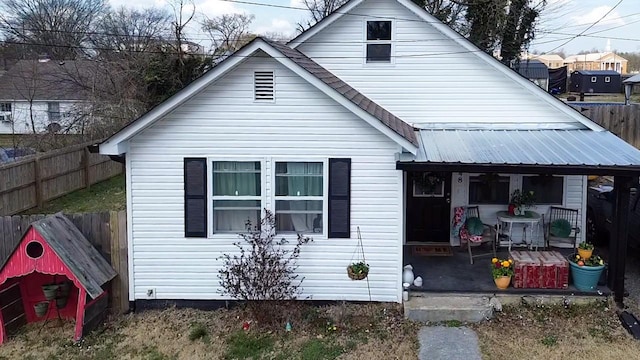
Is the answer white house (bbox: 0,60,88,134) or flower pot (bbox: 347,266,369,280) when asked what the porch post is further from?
white house (bbox: 0,60,88,134)

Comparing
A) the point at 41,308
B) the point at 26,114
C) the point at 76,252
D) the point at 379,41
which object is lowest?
the point at 41,308

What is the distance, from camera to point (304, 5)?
116 feet

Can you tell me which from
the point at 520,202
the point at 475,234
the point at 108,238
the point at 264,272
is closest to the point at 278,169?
the point at 264,272

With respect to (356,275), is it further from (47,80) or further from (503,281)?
(47,80)

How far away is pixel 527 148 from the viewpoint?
9.20m

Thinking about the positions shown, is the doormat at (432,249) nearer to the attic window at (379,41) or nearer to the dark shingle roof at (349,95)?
the dark shingle roof at (349,95)

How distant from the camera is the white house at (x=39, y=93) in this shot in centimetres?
2670

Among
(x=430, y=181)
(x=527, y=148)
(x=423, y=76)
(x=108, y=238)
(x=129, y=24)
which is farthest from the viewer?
(x=129, y=24)

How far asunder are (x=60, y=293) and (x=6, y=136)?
105ft

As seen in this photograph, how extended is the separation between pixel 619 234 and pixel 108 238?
7.85 metres

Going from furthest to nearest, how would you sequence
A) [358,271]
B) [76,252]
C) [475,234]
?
[475,234]
[358,271]
[76,252]

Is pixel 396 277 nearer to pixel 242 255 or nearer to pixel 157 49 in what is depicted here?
pixel 242 255

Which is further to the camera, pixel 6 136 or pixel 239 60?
pixel 6 136

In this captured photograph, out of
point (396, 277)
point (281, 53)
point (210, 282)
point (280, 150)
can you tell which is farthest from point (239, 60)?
point (396, 277)
